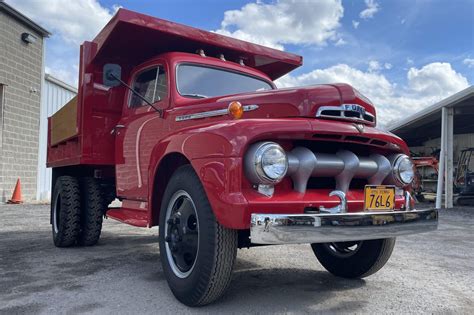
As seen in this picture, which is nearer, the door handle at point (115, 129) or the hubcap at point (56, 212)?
the door handle at point (115, 129)

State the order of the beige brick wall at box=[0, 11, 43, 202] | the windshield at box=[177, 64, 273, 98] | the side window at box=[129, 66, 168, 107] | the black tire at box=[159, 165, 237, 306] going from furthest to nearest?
1. the beige brick wall at box=[0, 11, 43, 202]
2. the side window at box=[129, 66, 168, 107]
3. the windshield at box=[177, 64, 273, 98]
4. the black tire at box=[159, 165, 237, 306]

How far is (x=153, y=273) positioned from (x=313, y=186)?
2.01m

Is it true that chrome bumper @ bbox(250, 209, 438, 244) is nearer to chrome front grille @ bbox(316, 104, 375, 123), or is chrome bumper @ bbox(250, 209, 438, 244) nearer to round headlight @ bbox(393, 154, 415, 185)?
round headlight @ bbox(393, 154, 415, 185)

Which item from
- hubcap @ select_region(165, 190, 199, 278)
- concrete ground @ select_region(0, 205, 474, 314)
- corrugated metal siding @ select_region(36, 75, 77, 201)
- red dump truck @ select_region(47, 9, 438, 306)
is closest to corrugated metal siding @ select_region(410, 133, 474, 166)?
concrete ground @ select_region(0, 205, 474, 314)

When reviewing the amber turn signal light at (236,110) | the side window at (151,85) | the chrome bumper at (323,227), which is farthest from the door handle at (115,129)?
the chrome bumper at (323,227)

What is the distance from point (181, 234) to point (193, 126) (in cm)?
90

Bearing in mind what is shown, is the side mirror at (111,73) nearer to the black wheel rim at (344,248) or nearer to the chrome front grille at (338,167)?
the chrome front grille at (338,167)

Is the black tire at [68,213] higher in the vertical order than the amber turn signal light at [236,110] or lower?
lower

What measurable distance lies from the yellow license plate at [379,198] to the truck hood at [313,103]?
611mm

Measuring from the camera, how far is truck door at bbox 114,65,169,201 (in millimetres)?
4492

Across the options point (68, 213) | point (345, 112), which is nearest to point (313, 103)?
point (345, 112)

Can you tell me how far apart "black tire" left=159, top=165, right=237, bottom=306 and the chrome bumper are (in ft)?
1.09

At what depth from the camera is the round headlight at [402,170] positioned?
12.0 ft

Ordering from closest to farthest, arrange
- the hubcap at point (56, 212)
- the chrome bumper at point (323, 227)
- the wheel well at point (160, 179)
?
the chrome bumper at point (323, 227)
the wheel well at point (160, 179)
the hubcap at point (56, 212)
